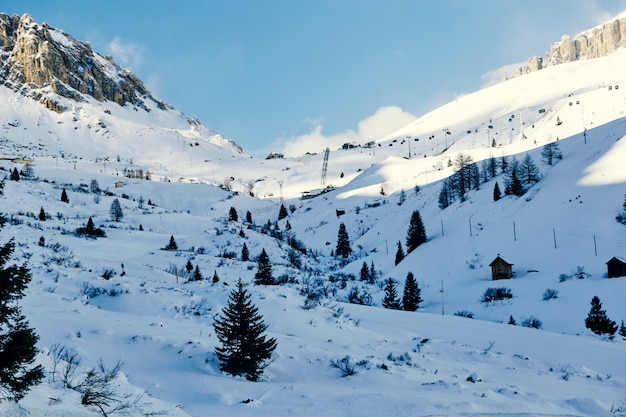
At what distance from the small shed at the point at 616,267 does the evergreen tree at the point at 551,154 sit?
44061 millimetres

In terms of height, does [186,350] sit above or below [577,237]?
below

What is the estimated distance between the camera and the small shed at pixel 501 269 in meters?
47.1

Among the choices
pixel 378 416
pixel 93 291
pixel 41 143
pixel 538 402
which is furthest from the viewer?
pixel 41 143

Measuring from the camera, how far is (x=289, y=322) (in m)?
19.2

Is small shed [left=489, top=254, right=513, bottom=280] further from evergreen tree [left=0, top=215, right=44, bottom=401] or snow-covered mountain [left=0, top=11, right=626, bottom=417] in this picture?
evergreen tree [left=0, top=215, right=44, bottom=401]

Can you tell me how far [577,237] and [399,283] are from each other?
20108 millimetres

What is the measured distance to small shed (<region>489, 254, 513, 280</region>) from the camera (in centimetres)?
4712

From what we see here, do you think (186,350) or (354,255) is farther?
(354,255)

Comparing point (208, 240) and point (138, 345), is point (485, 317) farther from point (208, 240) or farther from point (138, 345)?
point (208, 240)

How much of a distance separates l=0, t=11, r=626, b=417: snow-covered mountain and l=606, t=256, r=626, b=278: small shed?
141 cm

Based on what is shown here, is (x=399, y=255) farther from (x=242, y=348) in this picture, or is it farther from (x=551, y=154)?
(x=242, y=348)

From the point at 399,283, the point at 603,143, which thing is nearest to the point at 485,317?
the point at 399,283

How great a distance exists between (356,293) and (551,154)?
56178mm

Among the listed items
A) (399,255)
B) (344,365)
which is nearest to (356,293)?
(399,255)
